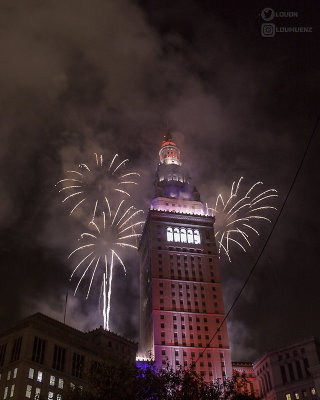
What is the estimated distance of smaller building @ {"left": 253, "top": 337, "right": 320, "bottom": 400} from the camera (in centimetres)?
12825

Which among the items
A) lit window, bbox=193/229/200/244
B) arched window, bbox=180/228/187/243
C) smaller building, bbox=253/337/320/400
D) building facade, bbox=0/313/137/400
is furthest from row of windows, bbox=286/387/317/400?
building facade, bbox=0/313/137/400

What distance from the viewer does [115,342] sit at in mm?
120750

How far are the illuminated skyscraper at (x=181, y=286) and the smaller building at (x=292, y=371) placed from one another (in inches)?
641

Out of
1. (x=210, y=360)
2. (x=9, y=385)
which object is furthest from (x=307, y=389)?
(x=9, y=385)

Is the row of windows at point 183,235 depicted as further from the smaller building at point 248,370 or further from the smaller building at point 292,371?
the smaller building at point 248,370

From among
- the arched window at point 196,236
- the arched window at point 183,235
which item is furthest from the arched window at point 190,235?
the arched window at point 183,235

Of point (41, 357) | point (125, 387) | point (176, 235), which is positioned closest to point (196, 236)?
point (176, 235)

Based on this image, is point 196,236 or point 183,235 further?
point 196,236

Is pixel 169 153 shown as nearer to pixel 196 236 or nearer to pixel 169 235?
pixel 196 236

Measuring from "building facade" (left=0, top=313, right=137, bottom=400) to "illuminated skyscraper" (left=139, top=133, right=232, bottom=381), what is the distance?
98.0ft

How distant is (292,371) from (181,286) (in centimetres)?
3915

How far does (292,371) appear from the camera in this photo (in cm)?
13325

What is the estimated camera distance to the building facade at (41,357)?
86.4 metres

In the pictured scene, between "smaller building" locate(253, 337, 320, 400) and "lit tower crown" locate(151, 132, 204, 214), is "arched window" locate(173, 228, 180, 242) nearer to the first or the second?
"lit tower crown" locate(151, 132, 204, 214)
